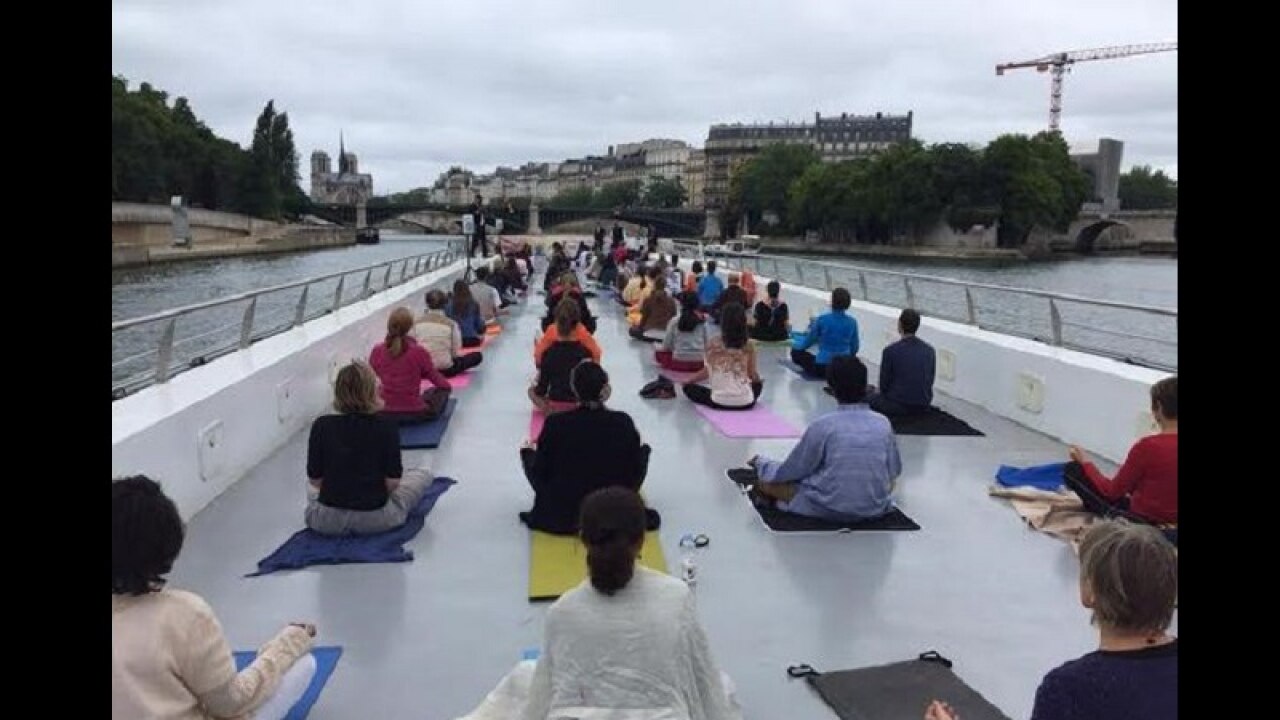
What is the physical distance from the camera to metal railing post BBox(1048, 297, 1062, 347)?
7535 millimetres

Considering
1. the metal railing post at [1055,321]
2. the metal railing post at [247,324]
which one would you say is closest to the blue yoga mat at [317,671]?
the metal railing post at [247,324]

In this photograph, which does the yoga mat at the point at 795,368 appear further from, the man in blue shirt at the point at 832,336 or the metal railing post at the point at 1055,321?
the metal railing post at the point at 1055,321

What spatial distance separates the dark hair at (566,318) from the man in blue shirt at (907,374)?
2485mm

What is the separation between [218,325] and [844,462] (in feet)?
20.4

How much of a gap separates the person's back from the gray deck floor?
3.85 feet

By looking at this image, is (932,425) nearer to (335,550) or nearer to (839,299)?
(839,299)

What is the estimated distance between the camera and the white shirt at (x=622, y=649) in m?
2.47

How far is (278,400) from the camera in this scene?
22.7ft

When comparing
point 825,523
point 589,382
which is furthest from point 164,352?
point 825,523

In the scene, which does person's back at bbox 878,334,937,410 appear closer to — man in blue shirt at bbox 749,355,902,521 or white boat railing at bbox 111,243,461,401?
man in blue shirt at bbox 749,355,902,521

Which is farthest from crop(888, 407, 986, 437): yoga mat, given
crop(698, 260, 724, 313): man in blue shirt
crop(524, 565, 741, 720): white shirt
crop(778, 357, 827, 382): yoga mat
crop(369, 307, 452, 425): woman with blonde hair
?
crop(698, 260, 724, 313): man in blue shirt

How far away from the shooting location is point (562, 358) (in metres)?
6.82

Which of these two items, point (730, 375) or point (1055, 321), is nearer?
point (1055, 321)
